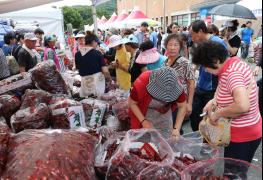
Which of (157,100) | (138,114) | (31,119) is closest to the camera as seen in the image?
(157,100)

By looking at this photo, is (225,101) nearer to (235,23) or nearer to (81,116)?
(81,116)

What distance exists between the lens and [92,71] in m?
4.19

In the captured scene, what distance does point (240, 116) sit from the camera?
200 cm

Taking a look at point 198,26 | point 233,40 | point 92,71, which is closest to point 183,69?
point 198,26

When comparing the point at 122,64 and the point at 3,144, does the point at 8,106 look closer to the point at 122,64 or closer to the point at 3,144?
the point at 3,144

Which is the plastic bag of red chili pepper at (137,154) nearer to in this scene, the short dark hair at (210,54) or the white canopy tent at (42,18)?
the short dark hair at (210,54)

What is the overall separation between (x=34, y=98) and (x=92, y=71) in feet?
4.13

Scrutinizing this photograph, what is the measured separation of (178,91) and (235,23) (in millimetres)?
5016

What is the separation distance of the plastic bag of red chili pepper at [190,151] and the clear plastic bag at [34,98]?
4.86 feet

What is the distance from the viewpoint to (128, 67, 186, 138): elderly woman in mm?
2033

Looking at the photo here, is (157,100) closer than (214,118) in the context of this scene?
No

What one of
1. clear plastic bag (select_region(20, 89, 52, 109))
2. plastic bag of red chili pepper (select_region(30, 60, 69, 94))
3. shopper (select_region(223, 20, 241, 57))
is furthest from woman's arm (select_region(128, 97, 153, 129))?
shopper (select_region(223, 20, 241, 57))

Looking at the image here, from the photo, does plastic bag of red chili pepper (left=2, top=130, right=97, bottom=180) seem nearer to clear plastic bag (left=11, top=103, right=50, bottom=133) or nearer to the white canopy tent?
clear plastic bag (left=11, top=103, right=50, bottom=133)

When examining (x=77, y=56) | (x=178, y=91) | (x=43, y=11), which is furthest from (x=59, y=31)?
(x=178, y=91)
